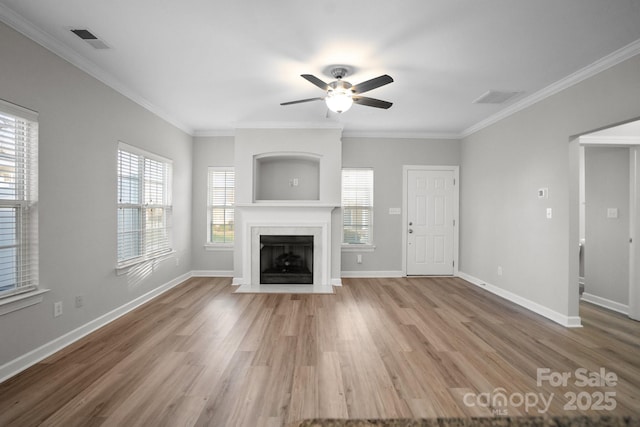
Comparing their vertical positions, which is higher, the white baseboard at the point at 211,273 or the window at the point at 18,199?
the window at the point at 18,199

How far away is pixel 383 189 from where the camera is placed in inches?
227

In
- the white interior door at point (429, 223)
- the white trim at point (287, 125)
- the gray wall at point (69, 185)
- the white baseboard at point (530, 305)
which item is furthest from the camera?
the white interior door at point (429, 223)

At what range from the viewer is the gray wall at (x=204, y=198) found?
18.8 feet

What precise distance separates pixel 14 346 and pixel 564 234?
5.40m

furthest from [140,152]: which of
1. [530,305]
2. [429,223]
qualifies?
[530,305]

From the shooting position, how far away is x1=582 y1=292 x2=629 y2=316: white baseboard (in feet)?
12.5

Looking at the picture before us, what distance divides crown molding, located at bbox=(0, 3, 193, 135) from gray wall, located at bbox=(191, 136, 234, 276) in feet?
4.80

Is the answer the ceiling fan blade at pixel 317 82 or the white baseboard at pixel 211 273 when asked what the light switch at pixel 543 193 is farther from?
the white baseboard at pixel 211 273

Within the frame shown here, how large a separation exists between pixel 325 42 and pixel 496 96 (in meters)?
2.55

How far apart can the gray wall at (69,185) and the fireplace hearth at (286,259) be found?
195cm

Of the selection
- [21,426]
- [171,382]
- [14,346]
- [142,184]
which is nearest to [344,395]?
[171,382]

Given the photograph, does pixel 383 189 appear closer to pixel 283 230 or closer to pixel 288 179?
pixel 288 179

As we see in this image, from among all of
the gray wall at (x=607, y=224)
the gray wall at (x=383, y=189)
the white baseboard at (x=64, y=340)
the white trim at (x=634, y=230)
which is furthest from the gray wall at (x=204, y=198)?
the white trim at (x=634, y=230)

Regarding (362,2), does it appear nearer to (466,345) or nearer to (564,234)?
(466,345)
